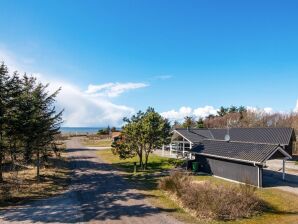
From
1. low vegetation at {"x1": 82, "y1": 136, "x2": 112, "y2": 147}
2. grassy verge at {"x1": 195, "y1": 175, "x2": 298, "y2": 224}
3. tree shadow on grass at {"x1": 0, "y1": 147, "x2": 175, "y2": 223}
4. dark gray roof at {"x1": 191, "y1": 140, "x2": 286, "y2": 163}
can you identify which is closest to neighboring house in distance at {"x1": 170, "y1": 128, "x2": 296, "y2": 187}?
dark gray roof at {"x1": 191, "y1": 140, "x2": 286, "y2": 163}

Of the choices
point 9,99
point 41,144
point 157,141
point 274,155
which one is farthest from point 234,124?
point 9,99

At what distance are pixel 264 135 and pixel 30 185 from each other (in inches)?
1273

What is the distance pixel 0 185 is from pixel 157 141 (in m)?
17.7

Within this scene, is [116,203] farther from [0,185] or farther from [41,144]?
[41,144]

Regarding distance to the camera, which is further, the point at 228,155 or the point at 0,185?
the point at 228,155

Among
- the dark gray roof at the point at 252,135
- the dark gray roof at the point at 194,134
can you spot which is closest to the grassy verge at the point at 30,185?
the dark gray roof at the point at 194,134

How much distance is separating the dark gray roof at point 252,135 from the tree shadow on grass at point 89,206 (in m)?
18.6

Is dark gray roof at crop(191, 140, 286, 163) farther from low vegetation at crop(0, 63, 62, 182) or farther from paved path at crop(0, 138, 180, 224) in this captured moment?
low vegetation at crop(0, 63, 62, 182)

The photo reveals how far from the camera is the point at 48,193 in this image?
2330 centimetres

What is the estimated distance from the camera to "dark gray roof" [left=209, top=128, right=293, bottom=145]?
40.7 m

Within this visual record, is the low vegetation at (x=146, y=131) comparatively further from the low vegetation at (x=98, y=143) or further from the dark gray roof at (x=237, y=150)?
the low vegetation at (x=98, y=143)

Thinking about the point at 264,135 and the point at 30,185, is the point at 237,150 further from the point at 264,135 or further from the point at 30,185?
the point at 30,185

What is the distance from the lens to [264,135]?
4234 cm

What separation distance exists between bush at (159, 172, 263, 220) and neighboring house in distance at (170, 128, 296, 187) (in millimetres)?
2394
